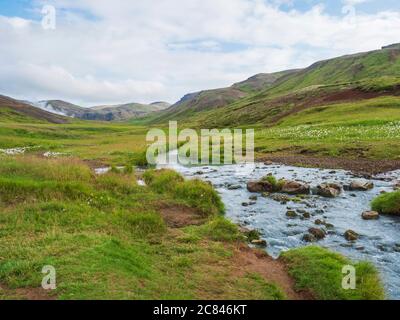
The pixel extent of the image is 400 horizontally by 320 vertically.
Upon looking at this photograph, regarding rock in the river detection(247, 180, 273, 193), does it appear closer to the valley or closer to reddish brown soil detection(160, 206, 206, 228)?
the valley

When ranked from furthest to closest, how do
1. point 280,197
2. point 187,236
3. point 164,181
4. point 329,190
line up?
point 329,190
point 164,181
point 280,197
point 187,236

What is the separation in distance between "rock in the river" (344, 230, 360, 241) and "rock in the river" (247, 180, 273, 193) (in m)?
11.4

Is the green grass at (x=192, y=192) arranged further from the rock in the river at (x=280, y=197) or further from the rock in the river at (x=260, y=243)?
the rock in the river at (x=280, y=197)

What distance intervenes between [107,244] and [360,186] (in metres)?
22.9

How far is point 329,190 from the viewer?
2962 cm

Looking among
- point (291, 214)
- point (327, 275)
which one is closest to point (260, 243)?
point (327, 275)

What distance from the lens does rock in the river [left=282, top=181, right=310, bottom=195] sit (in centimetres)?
3075

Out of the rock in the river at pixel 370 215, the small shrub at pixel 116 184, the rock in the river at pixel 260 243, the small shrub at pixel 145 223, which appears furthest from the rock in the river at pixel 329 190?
the small shrub at pixel 145 223

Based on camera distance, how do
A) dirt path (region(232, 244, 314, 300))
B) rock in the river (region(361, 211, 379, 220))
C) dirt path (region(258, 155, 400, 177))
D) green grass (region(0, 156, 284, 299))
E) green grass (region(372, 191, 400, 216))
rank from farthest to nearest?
dirt path (region(258, 155, 400, 177)) < green grass (region(372, 191, 400, 216)) < rock in the river (region(361, 211, 379, 220)) < dirt path (region(232, 244, 314, 300)) < green grass (region(0, 156, 284, 299))

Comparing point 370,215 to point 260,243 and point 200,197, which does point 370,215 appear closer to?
point 260,243

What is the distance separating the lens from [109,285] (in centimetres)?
1198

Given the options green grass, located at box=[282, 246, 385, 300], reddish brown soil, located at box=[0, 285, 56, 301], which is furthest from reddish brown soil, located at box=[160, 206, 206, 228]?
reddish brown soil, located at box=[0, 285, 56, 301]
